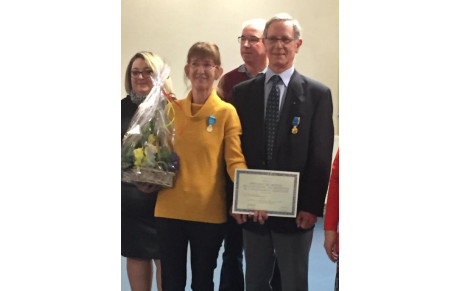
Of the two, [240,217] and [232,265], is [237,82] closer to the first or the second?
[240,217]

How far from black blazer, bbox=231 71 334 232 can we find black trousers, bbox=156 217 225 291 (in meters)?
0.25

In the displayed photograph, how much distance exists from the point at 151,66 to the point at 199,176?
518 millimetres

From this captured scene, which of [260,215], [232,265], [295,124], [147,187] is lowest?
[232,265]

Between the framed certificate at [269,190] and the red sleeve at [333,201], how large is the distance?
0.13m

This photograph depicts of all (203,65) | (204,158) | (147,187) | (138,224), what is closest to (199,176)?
(204,158)

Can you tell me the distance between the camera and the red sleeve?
2.08 meters

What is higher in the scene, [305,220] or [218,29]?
[218,29]

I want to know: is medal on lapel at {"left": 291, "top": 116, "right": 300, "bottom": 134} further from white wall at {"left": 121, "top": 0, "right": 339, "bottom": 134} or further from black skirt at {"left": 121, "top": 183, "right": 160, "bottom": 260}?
black skirt at {"left": 121, "top": 183, "right": 160, "bottom": 260}

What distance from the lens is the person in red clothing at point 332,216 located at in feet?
6.84

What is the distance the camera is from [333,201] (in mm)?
2090

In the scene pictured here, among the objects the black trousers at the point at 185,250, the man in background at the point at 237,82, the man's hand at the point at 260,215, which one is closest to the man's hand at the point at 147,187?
the black trousers at the point at 185,250
